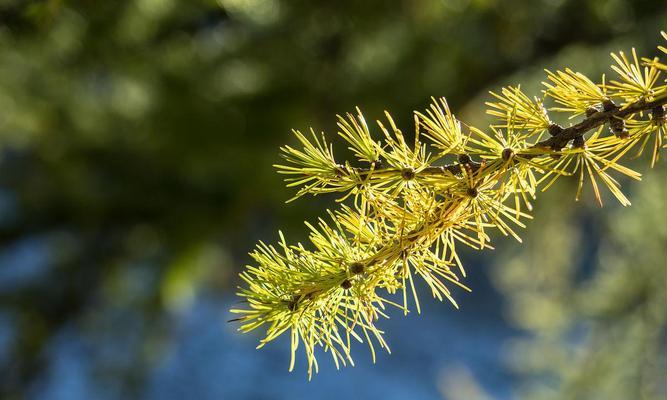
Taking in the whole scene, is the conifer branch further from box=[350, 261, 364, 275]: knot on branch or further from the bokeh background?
the bokeh background

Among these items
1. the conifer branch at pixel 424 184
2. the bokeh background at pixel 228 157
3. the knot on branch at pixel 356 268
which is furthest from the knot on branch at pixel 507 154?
the bokeh background at pixel 228 157

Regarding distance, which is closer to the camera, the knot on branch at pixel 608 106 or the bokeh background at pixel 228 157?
the knot on branch at pixel 608 106

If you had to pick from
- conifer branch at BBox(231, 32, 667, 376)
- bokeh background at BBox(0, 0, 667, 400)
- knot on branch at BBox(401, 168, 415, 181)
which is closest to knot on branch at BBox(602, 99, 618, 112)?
conifer branch at BBox(231, 32, 667, 376)

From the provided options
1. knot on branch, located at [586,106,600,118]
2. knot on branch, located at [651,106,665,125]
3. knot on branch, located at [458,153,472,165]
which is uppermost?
knot on branch, located at [458,153,472,165]

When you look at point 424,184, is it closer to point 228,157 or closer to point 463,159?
point 463,159

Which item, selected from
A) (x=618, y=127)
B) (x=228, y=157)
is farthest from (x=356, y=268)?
(x=228, y=157)

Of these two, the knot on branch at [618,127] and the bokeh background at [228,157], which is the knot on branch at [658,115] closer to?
the knot on branch at [618,127]

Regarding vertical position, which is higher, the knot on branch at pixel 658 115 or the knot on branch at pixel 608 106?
the knot on branch at pixel 608 106

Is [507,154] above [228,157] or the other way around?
the other way around

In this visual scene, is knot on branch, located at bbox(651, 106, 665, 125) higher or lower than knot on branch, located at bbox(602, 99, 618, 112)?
lower
